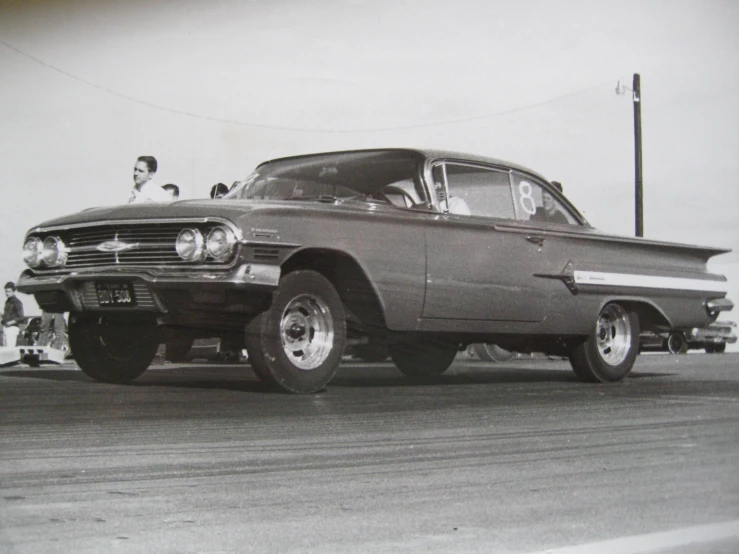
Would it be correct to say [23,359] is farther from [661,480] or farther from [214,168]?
[661,480]

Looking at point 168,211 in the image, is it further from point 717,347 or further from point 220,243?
point 717,347

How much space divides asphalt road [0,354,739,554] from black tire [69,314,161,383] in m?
0.54

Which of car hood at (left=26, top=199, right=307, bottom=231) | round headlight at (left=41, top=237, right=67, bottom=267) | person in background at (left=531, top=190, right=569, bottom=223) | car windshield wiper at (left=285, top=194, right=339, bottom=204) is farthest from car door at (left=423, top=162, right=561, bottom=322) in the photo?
round headlight at (left=41, top=237, right=67, bottom=267)

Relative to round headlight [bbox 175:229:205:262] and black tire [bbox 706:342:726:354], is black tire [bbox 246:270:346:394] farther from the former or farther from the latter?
black tire [bbox 706:342:726:354]

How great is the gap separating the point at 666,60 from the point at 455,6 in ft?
3.96

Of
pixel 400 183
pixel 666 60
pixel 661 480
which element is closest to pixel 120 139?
pixel 400 183

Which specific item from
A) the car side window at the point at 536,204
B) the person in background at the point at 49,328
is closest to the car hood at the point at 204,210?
the car side window at the point at 536,204

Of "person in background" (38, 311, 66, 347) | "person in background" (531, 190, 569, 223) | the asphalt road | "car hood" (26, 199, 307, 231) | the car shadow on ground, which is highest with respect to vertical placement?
"person in background" (531, 190, 569, 223)

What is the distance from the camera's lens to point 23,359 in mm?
9375

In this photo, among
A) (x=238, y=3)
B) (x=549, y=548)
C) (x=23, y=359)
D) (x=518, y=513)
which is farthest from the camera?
(x=23, y=359)

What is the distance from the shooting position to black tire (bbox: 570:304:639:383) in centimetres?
735

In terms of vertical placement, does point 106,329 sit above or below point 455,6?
below

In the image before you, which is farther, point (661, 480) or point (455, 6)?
point (455, 6)

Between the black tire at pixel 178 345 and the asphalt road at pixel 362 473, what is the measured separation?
1.41ft
